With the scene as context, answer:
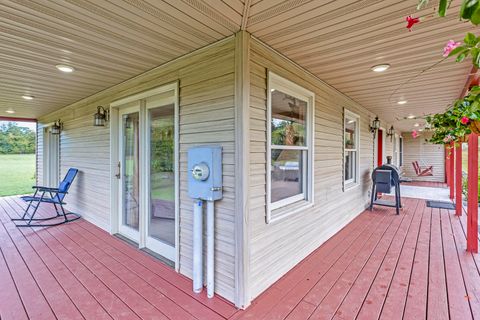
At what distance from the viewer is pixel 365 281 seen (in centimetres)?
245

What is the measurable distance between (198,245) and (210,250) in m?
0.13

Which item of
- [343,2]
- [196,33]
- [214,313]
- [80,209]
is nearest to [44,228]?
[80,209]

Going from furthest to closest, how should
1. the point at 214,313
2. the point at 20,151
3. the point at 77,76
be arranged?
the point at 20,151 → the point at 77,76 → the point at 214,313

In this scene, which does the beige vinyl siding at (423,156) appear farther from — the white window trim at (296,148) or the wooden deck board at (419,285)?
the white window trim at (296,148)

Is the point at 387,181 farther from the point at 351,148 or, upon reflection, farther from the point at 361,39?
the point at 361,39

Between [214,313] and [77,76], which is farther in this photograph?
[77,76]

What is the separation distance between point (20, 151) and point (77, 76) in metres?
11.6

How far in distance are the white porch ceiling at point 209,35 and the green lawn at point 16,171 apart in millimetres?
8060

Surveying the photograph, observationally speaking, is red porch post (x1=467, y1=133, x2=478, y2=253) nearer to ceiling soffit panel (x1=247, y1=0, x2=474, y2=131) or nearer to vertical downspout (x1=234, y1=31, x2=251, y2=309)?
ceiling soffit panel (x1=247, y1=0, x2=474, y2=131)

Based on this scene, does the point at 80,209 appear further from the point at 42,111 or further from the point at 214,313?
the point at 214,313


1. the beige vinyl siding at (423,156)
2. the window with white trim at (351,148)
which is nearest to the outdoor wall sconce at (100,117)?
the window with white trim at (351,148)

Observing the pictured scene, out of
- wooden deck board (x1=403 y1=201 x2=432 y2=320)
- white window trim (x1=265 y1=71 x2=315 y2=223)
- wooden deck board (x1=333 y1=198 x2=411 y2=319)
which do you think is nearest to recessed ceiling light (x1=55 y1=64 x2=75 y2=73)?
white window trim (x1=265 y1=71 x2=315 y2=223)

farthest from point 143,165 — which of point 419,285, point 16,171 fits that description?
point 16,171

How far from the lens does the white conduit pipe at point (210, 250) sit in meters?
2.19
